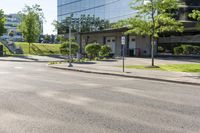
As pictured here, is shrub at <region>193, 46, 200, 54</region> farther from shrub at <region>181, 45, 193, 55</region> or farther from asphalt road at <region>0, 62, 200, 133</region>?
asphalt road at <region>0, 62, 200, 133</region>

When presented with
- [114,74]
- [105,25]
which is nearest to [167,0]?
[114,74]

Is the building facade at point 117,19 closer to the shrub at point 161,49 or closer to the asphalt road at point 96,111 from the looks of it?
the shrub at point 161,49

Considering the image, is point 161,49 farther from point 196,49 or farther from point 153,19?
point 153,19

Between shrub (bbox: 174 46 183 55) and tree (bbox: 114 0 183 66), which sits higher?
tree (bbox: 114 0 183 66)

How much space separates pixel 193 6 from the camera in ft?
133

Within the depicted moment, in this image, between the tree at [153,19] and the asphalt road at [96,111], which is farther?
the tree at [153,19]

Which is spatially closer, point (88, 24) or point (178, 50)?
point (178, 50)

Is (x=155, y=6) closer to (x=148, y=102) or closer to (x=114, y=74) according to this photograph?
(x=114, y=74)

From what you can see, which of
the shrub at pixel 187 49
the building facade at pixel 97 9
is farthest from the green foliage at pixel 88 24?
the shrub at pixel 187 49

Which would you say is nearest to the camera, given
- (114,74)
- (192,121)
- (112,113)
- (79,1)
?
(192,121)

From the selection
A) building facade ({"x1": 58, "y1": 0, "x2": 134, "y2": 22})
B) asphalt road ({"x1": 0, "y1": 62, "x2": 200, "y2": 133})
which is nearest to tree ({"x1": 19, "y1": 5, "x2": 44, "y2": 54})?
building facade ({"x1": 58, "y1": 0, "x2": 134, "y2": 22})

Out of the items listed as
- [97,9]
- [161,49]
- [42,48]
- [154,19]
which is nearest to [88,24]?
[97,9]

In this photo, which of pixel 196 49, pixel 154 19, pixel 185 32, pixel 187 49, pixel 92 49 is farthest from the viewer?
pixel 185 32

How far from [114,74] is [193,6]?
23.6m
